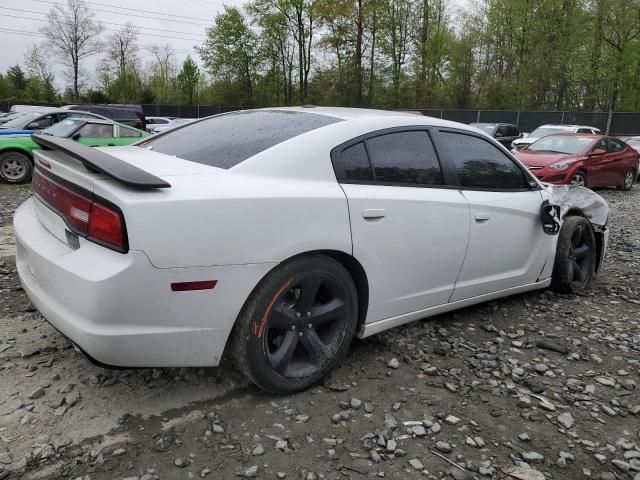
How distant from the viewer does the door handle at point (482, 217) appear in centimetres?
354

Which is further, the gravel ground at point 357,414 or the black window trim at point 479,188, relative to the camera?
the black window trim at point 479,188

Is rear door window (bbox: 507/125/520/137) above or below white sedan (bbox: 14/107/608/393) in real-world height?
above

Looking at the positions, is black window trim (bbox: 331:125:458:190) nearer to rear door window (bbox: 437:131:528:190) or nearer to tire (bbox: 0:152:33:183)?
rear door window (bbox: 437:131:528:190)

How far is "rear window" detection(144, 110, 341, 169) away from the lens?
290 cm

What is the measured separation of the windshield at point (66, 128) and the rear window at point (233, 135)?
26.2 ft

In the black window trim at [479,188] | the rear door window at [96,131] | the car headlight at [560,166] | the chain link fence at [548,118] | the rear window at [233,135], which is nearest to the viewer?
the rear window at [233,135]

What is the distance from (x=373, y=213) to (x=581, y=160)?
10.4 metres

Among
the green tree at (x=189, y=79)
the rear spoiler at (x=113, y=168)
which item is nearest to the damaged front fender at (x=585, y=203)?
the rear spoiler at (x=113, y=168)

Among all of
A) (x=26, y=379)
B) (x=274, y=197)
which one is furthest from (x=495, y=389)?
(x=26, y=379)

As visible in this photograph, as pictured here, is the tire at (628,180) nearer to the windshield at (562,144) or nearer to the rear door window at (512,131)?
the windshield at (562,144)

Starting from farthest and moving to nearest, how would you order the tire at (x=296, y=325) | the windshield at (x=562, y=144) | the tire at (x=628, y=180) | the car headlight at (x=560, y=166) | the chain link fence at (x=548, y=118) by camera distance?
1. the chain link fence at (x=548, y=118)
2. the tire at (x=628, y=180)
3. the windshield at (x=562, y=144)
4. the car headlight at (x=560, y=166)
5. the tire at (x=296, y=325)

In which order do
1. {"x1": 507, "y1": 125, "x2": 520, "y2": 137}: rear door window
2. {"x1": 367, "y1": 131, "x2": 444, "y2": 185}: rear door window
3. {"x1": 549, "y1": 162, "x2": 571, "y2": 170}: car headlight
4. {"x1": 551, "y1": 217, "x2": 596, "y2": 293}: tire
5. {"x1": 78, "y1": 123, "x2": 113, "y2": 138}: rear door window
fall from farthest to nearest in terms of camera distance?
{"x1": 507, "y1": 125, "x2": 520, "y2": 137}: rear door window
{"x1": 549, "y1": 162, "x2": 571, "y2": 170}: car headlight
{"x1": 78, "y1": 123, "x2": 113, "y2": 138}: rear door window
{"x1": 551, "y1": 217, "x2": 596, "y2": 293}: tire
{"x1": 367, "y1": 131, "x2": 444, "y2": 185}: rear door window

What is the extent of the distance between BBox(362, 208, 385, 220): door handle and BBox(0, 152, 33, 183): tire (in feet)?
30.7

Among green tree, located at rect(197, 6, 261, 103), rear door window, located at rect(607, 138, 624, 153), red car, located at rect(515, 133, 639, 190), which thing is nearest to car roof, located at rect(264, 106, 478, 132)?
red car, located at rect(515, 133, 639, 190)
